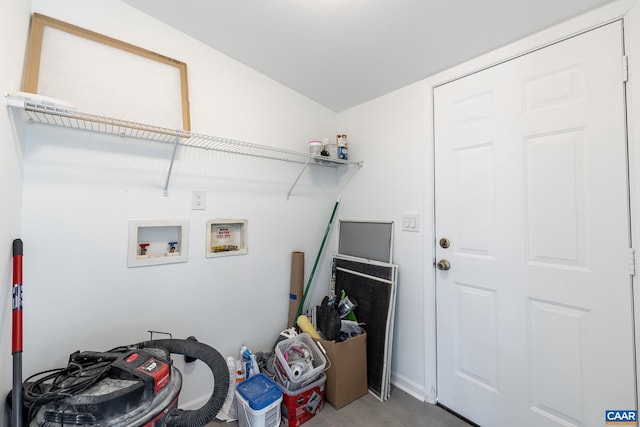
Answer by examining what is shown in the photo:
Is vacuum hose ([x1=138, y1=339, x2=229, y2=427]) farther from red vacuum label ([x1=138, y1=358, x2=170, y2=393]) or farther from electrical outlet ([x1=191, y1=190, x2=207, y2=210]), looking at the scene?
electrical outlet ([x1=191, y1=190, x2=207, y2=210])

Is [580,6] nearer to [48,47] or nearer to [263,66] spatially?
[263,66]

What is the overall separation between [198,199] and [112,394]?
108cm

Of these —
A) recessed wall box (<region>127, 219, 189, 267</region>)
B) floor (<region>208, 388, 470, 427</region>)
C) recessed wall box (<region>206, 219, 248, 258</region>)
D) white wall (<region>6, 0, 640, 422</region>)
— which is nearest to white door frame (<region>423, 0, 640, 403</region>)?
white wall (<region>6, 0, 640, 422</region>)

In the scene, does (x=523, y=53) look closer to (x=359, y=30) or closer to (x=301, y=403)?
(x=359, y=30)

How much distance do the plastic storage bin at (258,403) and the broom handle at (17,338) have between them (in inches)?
35.6

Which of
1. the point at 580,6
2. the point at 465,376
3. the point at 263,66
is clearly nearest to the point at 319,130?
the point at 263,66

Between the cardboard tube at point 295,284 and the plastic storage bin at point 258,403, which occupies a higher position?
the cardboard tube at point 295,284

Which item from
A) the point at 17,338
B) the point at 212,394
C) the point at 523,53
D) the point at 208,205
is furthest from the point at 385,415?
the point at 523,53

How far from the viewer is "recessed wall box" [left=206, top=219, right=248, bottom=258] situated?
1745mm

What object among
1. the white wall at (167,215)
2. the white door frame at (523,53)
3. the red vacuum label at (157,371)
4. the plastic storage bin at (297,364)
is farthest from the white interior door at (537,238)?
the red vacuum label at (157,371)

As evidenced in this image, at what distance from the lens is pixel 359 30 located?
1495 mm

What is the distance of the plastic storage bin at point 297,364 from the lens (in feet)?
5.13

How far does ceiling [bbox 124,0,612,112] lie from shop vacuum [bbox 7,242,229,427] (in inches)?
58.1

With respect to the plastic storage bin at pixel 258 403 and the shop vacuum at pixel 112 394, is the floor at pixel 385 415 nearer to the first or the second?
the plastic storage bin at pixel 258 403
